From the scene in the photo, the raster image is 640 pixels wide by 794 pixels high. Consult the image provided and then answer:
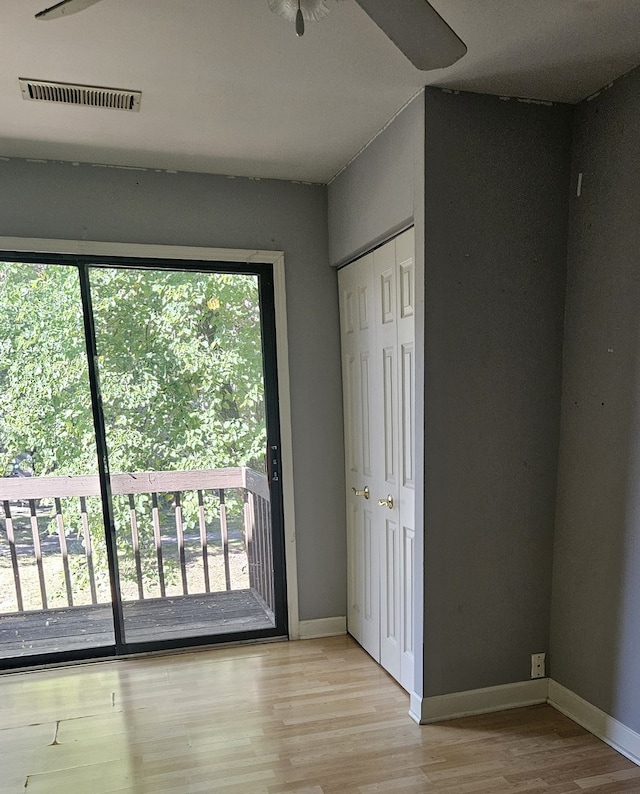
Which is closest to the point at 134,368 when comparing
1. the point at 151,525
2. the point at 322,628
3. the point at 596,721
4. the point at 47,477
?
the point at 47,477

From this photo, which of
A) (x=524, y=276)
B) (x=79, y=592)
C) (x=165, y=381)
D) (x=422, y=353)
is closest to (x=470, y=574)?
(x=422, y=353)

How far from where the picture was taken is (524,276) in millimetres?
2160

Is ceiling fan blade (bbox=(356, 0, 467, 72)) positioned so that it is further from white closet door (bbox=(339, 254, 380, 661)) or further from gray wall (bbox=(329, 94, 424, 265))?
white closet door (bbox=(339, 254, 380, 661))

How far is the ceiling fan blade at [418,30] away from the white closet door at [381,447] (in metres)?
0.97

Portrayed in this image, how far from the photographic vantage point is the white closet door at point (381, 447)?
7.79ft

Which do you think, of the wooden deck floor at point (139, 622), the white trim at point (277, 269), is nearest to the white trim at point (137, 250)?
the white trim at point (277, 269)

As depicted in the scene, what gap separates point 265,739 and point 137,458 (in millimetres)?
1542

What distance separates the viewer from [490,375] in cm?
216

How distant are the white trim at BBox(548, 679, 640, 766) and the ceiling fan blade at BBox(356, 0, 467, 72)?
2.31 meters

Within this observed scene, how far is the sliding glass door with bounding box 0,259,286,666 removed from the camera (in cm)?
279

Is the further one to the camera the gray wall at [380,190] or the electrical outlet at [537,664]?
the electrical outlet at [537,664]

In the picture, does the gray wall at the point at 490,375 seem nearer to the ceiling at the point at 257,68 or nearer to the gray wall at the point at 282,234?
the ceiling at the point at 257,68

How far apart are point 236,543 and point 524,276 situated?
7.62ft

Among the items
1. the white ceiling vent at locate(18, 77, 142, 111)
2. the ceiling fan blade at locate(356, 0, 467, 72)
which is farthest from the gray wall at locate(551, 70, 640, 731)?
the white ceiling vent at locate(18, 77, 142, 111)
